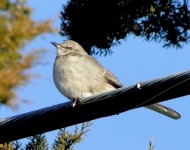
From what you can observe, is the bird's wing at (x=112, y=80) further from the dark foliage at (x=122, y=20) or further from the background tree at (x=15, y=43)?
the dark foliage at (x=122, y=20)

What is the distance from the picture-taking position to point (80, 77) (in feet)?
26.2

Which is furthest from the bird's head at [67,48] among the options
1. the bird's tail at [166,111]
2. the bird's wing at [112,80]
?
the bird's tail at [166,111]

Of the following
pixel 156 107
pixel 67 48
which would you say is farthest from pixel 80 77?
pixel 67 48

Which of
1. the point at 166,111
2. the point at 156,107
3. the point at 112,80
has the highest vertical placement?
the point at 112,80

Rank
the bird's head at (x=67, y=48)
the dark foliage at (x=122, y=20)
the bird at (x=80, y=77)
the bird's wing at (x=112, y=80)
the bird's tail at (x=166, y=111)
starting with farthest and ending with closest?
the dark foliage at (x=122, y=20), the bird's head at (x=67, y=48), the bird's wing at (x=112, y=80), the bird at (x=80, y=77), the bird's tail at (x=166, y=111)

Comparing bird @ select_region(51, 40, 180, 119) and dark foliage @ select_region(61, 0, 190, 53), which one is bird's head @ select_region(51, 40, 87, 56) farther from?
dark foliage @ select_region(61, 0, 190, 53)

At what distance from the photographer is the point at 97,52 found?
12.1m

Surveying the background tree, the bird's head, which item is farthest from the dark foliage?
the background tree

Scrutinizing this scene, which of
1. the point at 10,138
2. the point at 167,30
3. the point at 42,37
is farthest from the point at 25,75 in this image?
the point at 167,30

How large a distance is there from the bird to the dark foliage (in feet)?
11.3

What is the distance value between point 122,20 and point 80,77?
14.6 feet

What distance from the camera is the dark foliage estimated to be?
12.2 meters

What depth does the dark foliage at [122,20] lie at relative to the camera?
1217cm

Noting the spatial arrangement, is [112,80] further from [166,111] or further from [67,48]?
[166,111]
